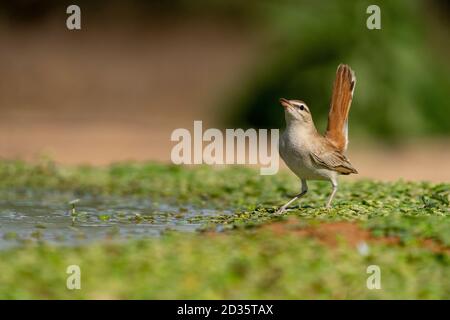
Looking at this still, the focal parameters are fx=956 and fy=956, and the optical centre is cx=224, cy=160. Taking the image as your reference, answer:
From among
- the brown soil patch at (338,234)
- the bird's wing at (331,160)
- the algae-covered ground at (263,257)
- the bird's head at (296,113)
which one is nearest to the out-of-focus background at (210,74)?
the bird's head at (296,113)

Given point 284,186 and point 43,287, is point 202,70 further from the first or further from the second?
point 43,287

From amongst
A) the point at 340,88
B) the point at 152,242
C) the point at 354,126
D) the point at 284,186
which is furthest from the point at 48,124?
the point at 152,242

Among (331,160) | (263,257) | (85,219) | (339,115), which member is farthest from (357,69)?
(263,257)

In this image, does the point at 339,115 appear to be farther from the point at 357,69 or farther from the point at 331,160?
the point at 357,69

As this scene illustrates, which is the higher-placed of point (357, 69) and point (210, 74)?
point (210, 74)

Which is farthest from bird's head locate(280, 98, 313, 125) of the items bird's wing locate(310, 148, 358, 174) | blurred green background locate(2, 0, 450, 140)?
blurred green background locate(2, 0, 450, 140)

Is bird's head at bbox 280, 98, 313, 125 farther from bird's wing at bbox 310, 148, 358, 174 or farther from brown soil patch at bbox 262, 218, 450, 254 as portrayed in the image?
brown soil patch at bbox 262, 218, 450, 254
